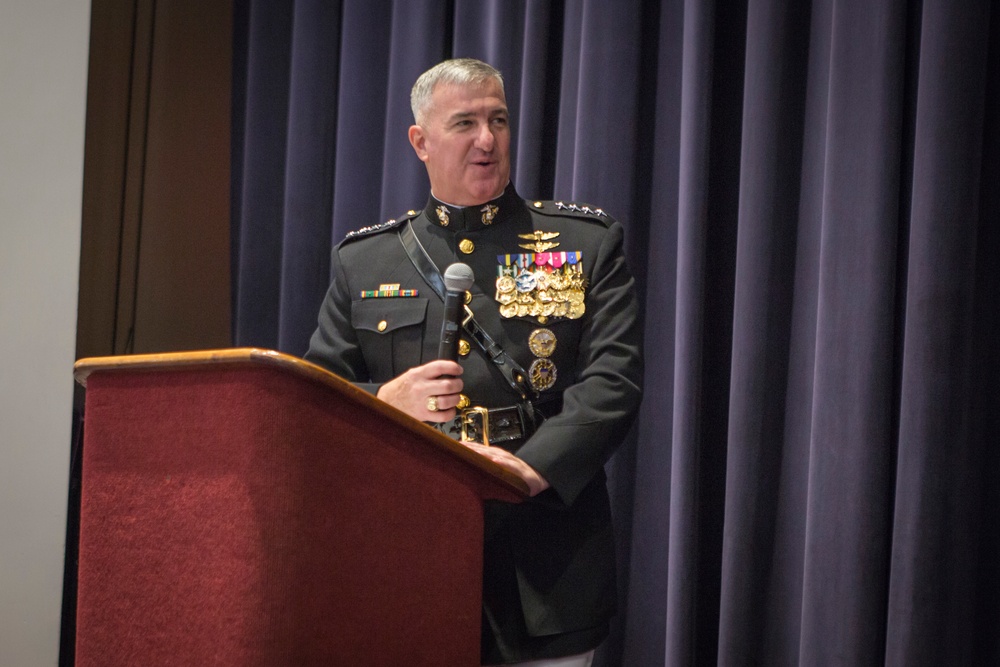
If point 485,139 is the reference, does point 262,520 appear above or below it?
below

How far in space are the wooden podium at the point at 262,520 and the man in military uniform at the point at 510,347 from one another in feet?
0.96

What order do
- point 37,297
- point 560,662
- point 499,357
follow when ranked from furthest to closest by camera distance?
point 37,297
point 499,357
point 560,662

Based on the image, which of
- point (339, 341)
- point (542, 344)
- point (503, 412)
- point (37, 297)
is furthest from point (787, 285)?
point (37, 297)

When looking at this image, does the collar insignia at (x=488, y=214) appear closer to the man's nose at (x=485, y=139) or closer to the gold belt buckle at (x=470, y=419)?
the man's nose at (x=485, y=139)

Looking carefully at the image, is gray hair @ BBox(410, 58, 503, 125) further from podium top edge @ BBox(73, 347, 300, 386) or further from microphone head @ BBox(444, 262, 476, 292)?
podium top edge @ BBox(73, 347, 300, 386)

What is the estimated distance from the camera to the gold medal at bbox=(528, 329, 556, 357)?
1735 millimetres

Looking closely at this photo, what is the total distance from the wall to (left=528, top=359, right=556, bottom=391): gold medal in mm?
1539

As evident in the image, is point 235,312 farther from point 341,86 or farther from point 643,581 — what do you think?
point 643,581

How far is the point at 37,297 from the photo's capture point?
2.67 m

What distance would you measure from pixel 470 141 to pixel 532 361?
0.44 metres

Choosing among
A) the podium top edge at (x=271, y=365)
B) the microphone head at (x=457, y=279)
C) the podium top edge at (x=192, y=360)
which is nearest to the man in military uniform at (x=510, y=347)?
the microphone head at (x=457, y=279)

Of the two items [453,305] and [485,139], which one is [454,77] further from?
[453,305]

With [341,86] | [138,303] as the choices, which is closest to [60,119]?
[138,303]

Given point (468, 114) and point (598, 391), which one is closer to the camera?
point (598, 391)
